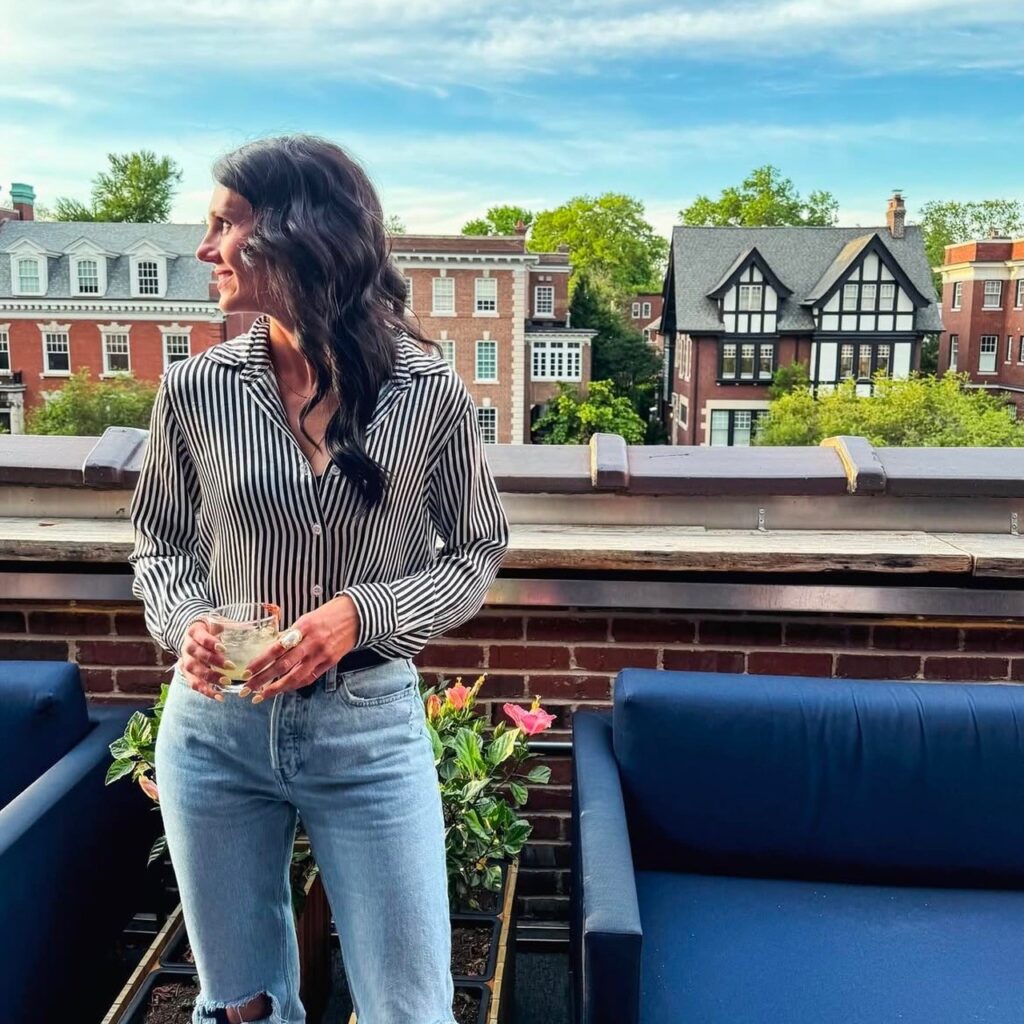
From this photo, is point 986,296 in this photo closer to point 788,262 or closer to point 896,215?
point 896,215

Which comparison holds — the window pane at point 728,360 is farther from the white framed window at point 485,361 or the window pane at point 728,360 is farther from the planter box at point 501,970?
the planter box at point 501,970

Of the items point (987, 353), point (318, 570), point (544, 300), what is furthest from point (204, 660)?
point (987, 353)

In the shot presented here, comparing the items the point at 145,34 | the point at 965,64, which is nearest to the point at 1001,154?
the point at 965,64

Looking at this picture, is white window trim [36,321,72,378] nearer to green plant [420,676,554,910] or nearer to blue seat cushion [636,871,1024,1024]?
green plant [420,676,554,910]

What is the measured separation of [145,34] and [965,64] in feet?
182

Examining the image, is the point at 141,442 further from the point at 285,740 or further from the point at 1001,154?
the point at 1001,154

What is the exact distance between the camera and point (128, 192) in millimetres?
35906

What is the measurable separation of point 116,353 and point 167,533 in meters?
30.6

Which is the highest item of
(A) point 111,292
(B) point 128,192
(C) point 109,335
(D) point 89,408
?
(B) point 128,192

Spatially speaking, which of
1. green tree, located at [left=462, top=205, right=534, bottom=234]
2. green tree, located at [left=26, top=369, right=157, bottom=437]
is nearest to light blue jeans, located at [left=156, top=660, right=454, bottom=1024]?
green tree, located at [left=26, top=369, right=157, bottom=437]

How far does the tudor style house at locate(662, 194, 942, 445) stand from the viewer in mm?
28594

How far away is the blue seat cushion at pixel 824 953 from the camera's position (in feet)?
4.48

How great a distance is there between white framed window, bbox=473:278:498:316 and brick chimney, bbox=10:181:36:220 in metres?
15.3

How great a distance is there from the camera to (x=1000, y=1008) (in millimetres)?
1366
